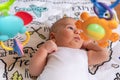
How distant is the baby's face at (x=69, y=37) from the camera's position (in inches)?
39.4

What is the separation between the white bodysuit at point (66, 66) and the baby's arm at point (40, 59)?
18mm

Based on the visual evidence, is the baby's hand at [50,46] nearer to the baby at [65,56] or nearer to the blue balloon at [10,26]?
the baby at [65,56]

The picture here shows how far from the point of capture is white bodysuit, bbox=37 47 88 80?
93 centimetres

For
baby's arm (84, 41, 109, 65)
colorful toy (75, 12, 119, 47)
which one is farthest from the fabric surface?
colorful toy (75, 12, 119, 47)

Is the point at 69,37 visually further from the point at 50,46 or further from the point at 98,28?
the point at 98,28

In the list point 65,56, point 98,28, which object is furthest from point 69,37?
point 98,28

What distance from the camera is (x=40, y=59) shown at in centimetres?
97

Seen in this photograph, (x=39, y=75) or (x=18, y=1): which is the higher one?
(x=18, y=1)

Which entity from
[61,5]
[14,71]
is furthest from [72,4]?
[14,71]

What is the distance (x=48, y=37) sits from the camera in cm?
113

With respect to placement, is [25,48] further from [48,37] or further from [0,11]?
[0,11]

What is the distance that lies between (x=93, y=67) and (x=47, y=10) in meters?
0.35

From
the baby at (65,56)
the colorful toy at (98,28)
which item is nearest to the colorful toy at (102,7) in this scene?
the colorful toy at (98,28)

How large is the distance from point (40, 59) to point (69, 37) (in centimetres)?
12
